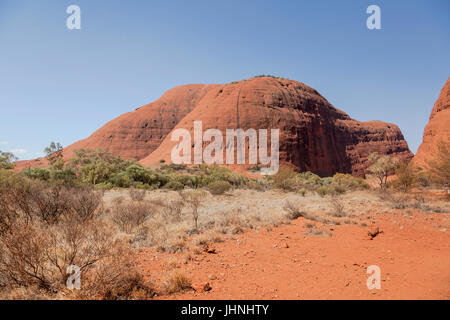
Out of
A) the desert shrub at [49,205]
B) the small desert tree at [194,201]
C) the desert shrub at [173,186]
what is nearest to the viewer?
the desert shrub at [49,205]

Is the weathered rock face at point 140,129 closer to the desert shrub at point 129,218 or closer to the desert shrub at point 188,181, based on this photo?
the desert shrub at point 188,181

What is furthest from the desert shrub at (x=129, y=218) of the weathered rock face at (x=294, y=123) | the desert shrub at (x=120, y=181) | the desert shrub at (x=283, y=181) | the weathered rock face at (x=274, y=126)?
the weathered rock face at (x=294, y=123)

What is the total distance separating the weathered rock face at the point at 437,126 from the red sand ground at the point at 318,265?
3828cm

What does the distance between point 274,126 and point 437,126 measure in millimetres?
25939

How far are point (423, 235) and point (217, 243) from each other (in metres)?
5.74

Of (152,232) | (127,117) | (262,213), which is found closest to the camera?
(152,232)

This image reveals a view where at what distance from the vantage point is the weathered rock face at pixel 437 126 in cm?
3406

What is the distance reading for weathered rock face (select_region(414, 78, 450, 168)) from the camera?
1341 inches

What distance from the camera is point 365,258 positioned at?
14.9 ft

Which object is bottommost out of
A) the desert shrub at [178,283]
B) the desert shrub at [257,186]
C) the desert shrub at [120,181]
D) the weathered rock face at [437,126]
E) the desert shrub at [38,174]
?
the desert shrub at [257,186]

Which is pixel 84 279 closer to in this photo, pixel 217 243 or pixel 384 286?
pixel 217 243
